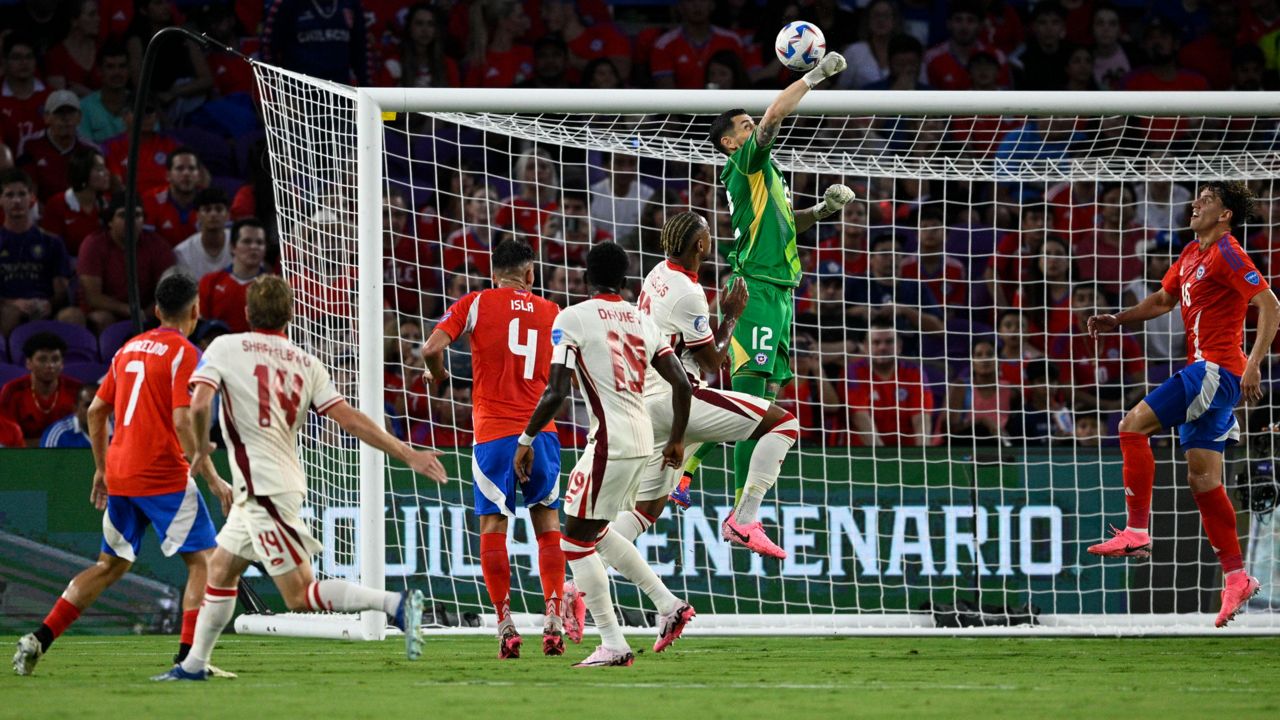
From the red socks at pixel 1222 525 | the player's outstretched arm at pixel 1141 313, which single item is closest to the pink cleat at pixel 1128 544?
the red socks at pixel 1222 525

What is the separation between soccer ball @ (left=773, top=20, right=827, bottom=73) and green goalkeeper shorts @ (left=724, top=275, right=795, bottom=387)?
132cm

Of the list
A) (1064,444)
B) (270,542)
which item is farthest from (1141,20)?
(270,542)

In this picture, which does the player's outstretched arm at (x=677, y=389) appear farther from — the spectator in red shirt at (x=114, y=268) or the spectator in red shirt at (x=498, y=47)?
the spectator in red shirt at (x=498, y=47)

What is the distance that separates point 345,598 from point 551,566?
2008 millimetres

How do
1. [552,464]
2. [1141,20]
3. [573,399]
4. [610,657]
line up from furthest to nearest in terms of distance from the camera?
1. [1141,20]
2. [573,399]
3. [552,464]
4. [610,657]

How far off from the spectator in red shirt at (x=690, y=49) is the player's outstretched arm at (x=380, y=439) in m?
10.2

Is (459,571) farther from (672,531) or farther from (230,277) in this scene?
(230,277)

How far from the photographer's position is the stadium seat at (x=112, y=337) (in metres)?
13.8

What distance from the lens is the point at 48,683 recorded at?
7617mm

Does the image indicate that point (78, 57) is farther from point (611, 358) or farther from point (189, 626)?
point (611, 358)

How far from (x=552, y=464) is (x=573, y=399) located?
11.4 feet

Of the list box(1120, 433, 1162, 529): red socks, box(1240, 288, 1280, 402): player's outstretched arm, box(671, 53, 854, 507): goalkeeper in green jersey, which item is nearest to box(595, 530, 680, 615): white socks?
box(671, 53, 854, 507): goalkeeper in green jersey

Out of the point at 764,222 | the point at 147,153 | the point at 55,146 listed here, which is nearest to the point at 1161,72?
the point at 764,222

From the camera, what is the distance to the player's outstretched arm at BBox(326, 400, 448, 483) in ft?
23.4
